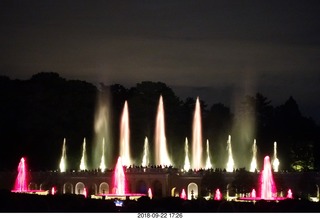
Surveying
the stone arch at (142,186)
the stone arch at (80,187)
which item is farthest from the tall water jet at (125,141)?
the stone arch at (142,186)

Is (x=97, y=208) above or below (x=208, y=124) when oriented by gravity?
below

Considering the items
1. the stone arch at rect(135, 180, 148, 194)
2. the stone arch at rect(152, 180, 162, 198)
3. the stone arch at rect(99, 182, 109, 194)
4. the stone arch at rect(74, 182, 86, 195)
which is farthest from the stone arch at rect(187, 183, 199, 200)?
the stone arch at rect(74, 182, 86, 195)

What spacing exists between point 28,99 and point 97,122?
8.02m

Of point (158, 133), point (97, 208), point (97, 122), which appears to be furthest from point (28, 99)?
point (97, 208)

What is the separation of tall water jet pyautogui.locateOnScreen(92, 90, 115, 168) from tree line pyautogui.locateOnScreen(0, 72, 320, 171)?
0.44 m

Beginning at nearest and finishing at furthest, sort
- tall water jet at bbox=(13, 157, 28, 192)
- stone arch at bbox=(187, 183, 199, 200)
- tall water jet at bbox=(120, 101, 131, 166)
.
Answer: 1. stone arch at bbox=(187, 183, 199, 200)
2. tall water jet at bbox=(13, 157, 28, 192)
3. tall water jet at bbox=(120, 101, 131, 166)

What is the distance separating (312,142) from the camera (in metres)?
91.1

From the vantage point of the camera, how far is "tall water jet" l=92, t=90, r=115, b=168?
313 ft

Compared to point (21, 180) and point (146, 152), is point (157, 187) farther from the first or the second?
point (146, 152)

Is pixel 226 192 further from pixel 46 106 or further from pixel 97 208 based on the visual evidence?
pixel 97 208

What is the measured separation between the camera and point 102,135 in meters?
96.4

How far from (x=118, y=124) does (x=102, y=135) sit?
2996 millimetres

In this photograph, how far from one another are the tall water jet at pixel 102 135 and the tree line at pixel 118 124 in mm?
440

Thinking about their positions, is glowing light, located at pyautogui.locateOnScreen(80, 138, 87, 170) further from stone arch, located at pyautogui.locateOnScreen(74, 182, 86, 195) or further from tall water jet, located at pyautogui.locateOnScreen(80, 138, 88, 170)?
stone arch, located at pyautogui.locateOnScreen(74, 182, 86, 195)
